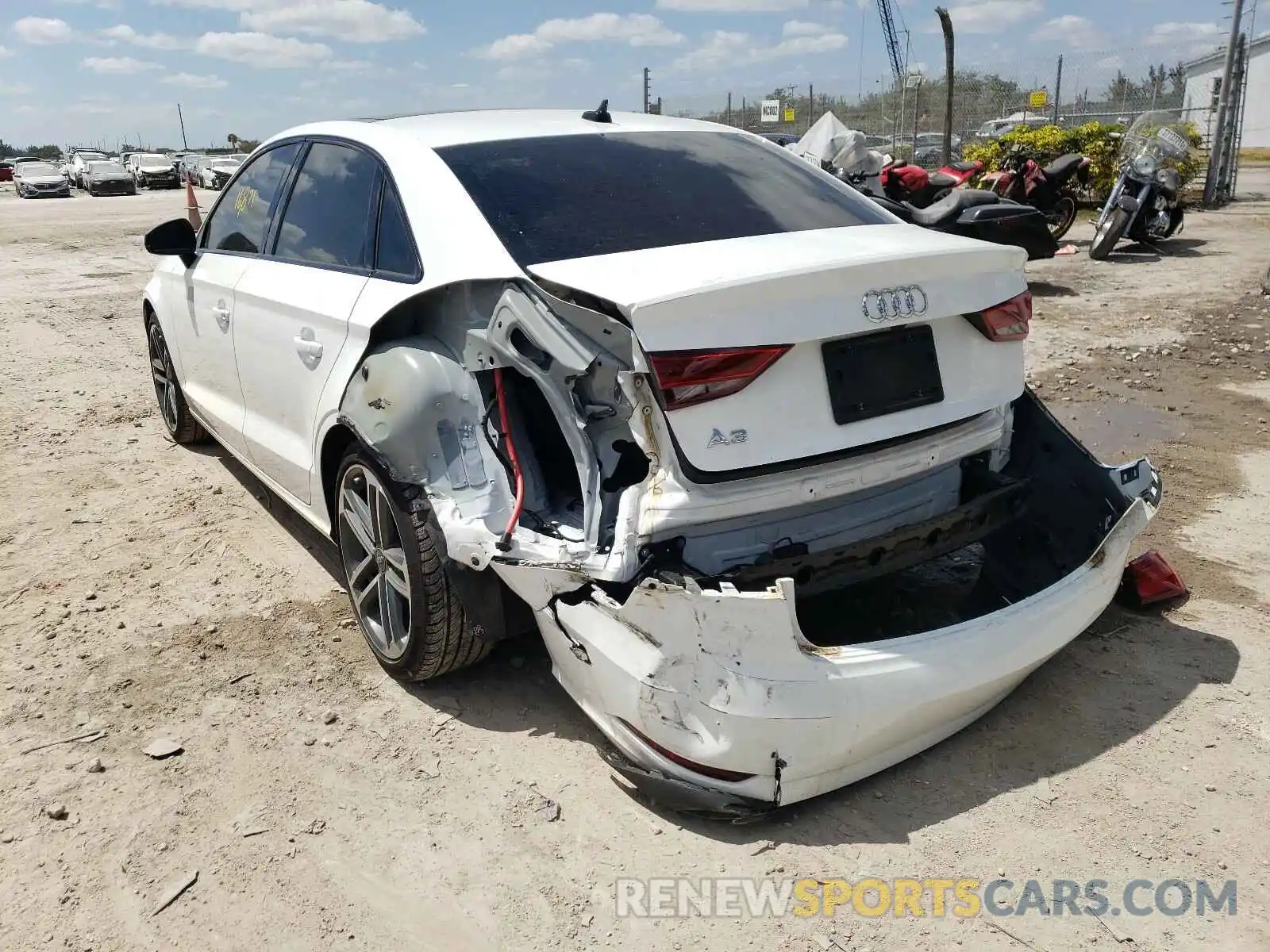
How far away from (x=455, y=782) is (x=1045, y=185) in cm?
1093

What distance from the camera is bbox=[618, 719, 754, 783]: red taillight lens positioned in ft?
8.17

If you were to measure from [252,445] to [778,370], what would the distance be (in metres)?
2.56

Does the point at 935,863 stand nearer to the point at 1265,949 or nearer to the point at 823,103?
the point at 1265,949

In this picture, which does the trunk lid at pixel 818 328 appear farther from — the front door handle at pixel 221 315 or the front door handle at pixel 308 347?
the front door handle at pixel 221 315

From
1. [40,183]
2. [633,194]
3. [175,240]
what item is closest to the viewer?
[633,194]

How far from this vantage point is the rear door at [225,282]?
14.0 ft

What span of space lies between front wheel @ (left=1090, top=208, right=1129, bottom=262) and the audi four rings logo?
33.4 feet

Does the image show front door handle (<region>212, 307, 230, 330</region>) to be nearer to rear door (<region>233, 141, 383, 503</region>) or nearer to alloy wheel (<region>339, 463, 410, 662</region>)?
rear door (<region>233, 141, 383, 503</region>)

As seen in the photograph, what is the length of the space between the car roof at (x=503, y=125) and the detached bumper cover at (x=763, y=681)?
1.59m

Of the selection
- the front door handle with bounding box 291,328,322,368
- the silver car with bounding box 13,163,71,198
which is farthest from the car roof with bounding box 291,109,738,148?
the silver car with bounding box 13,163,71,198

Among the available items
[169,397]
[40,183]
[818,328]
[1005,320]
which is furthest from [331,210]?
[40,183]

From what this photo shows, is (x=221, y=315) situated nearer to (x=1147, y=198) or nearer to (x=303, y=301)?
(x=303, y=301)

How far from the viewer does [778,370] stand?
2.55m

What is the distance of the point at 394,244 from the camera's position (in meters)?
3.25
